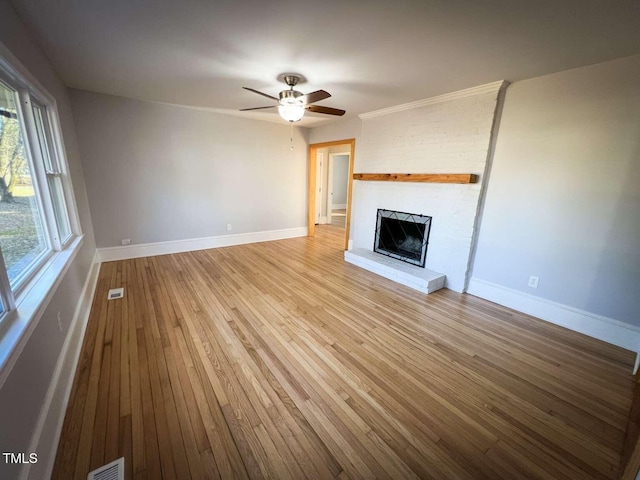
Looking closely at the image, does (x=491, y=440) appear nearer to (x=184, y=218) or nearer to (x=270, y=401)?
(x=270, y=401)

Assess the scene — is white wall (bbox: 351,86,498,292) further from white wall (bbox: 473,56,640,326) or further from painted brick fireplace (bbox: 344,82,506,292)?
white wall (bbox: 473,56,640,326)

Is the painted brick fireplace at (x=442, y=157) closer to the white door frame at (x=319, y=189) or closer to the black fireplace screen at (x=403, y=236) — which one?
the black fireplace screen at (x=403, y=236)

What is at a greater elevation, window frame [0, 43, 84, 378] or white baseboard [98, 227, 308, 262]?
window frame [0, 43, 84, 378]

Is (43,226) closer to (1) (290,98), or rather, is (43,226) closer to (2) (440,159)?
(1) (290,98)

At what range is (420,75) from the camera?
8.66ft

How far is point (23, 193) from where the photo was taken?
1873 mm

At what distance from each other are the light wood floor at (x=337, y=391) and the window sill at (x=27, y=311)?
631 millimetres

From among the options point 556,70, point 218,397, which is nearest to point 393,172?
point 556,70

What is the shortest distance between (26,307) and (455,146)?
412 centimetres

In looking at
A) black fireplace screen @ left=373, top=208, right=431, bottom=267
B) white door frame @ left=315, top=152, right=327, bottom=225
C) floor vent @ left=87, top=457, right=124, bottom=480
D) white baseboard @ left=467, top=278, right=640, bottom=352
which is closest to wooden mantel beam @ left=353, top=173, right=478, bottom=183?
black fireplace screen @ left=373, top=208, right=431, bottom=267

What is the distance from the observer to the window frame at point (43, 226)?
125 cm

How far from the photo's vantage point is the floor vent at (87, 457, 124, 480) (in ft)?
4.05

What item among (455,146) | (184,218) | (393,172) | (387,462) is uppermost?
(455,146)

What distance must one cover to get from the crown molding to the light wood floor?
247 cm
